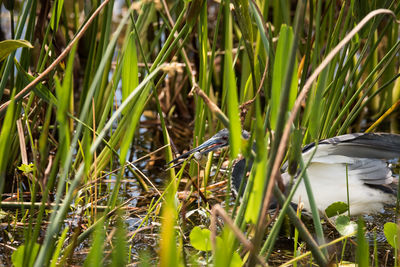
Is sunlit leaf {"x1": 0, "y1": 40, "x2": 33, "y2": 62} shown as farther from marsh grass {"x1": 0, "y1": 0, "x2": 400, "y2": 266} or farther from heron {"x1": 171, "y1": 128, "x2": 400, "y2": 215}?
heron {"x1": 171, "y1": 128, "x2": 400, "y2": 215}

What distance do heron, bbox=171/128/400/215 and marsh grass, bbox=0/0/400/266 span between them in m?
0.07

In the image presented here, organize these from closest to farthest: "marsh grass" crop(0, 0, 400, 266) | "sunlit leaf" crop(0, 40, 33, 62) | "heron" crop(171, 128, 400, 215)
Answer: "marsh grass" crop(0, 0, 400, 266)
"sunlit leaf" crop(0, 40, 33, 62)
"heron" crop(171, 128, 400, 215)

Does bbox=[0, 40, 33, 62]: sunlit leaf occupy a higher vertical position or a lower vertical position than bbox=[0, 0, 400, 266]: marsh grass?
higher

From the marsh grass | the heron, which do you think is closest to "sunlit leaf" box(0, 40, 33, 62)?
the marsh grass

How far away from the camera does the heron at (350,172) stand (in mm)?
2020

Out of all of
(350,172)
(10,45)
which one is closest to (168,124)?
(350,172)

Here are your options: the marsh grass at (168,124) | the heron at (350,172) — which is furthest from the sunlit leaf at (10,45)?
the heron at (350,172)

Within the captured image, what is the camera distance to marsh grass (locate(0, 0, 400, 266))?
1.13 metres

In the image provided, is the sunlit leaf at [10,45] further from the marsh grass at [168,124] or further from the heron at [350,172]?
the heron at [350,172]

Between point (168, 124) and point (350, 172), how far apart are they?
134cm

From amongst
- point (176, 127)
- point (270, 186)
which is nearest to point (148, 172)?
point (176, 127)

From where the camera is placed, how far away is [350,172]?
2.25 metres

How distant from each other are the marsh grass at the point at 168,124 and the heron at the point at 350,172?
0.07m

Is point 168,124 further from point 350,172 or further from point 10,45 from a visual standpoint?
point 10,45
